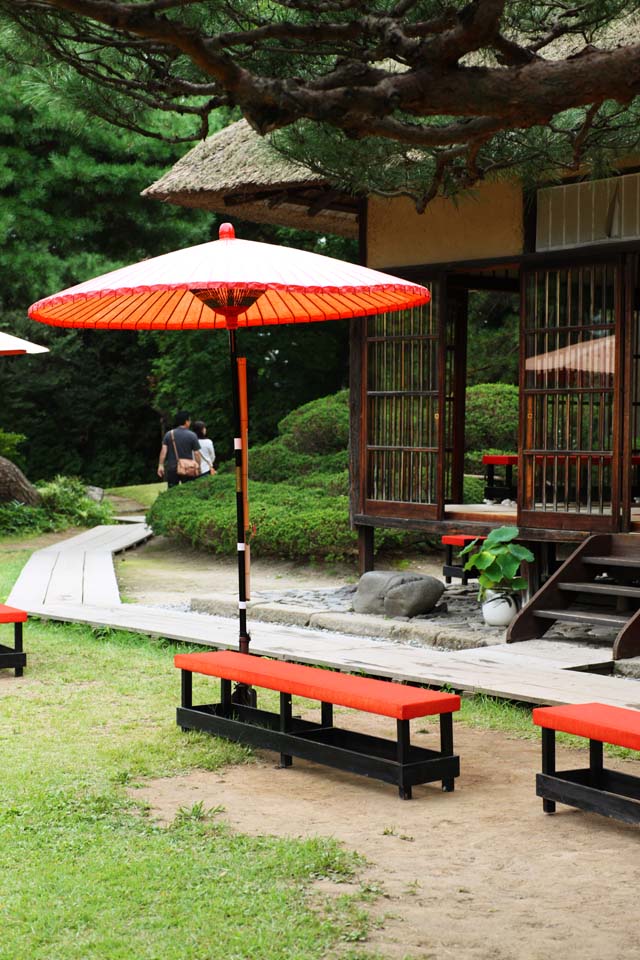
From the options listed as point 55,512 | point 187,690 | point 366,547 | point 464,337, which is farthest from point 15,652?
point 55,512

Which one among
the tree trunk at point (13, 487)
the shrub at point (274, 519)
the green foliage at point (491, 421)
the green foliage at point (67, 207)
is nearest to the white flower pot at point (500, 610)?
the shrub at point (274, 519)

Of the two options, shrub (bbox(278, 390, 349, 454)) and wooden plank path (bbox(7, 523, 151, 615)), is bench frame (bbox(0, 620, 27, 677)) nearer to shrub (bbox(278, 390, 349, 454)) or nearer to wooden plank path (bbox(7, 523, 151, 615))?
wooden plank path (bbox(7, 523, 151, 615))

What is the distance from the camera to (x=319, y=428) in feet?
52.5

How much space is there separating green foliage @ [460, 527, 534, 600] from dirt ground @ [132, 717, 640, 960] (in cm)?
253

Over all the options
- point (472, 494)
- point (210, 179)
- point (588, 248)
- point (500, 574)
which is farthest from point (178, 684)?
point (472, 494)

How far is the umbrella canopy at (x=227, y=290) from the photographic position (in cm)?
529

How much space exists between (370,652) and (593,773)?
9.90 feet

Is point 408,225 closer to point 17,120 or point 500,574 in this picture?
point 500,574

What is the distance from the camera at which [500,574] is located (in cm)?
835

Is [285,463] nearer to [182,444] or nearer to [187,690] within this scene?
[182,444]

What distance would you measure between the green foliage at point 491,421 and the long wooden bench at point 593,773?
10.1 m

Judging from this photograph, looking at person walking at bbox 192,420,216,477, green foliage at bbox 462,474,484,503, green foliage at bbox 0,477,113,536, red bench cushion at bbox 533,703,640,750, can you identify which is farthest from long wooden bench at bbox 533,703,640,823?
green foliage at bbox 0,477,113,536

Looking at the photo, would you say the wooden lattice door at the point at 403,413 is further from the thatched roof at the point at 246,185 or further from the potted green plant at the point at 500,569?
the thatched roof at the point at 246,185

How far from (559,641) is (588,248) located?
2888 mm
